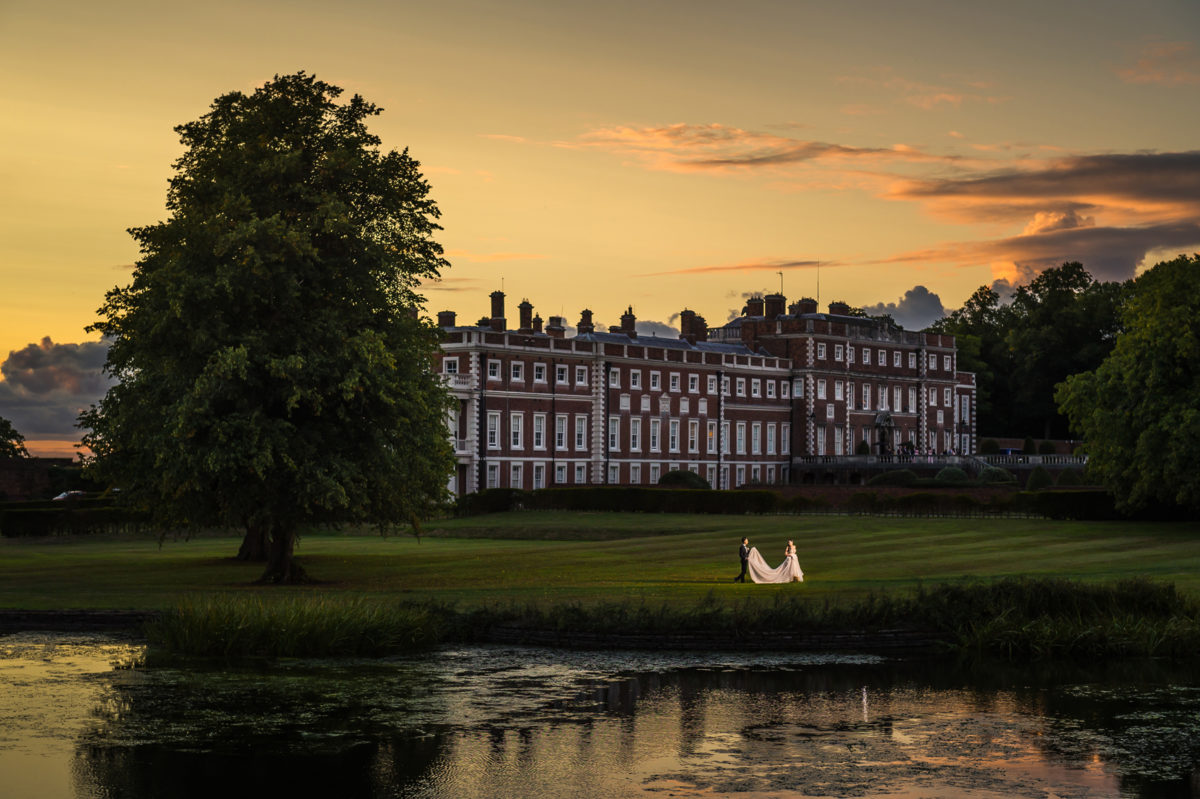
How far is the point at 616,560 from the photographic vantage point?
1747 inches

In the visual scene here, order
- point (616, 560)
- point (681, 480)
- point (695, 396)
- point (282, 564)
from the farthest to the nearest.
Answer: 1. point (695, 396)
2. point (681, 480)
3. point (616, 560)
4. point (282, 564)

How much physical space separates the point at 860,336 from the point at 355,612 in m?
93.1

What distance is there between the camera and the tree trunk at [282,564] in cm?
3641

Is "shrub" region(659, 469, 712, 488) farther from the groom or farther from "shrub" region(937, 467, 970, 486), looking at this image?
the groom

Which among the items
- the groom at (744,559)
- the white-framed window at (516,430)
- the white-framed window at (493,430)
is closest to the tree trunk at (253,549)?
the groom at (744,559)

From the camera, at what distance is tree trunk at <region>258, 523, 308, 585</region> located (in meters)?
36.4

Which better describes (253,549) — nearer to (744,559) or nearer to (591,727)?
(744,559)

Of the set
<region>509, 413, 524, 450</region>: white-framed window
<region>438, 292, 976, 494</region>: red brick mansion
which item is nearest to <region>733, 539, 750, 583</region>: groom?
<region>438, 292, 976, 494</region>: red brick mansion

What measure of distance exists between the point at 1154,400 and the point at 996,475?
3429 cm

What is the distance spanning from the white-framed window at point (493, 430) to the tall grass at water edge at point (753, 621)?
191 feet

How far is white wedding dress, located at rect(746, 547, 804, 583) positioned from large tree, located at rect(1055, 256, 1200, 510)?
70.8 feet

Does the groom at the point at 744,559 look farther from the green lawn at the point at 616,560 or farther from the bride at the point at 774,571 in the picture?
the green lawn at the point at 616,560

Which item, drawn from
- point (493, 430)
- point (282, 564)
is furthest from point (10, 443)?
point (282, 564)

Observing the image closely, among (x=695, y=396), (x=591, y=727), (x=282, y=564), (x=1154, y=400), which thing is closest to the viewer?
(x=591, y=727)
